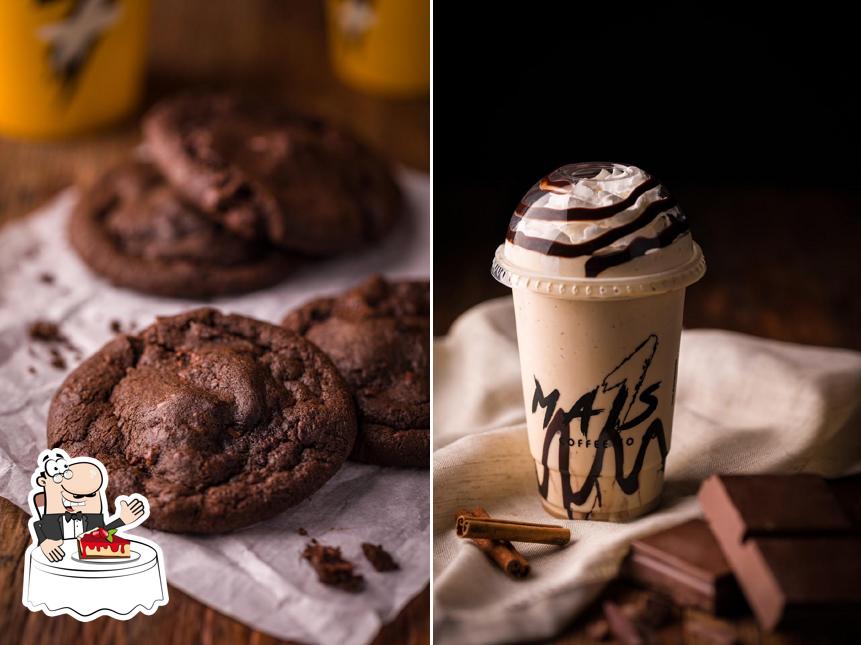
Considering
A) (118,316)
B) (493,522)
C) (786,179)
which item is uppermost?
(493,522)

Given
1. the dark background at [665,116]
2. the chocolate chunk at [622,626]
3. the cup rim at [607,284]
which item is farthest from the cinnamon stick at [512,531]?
the dark background at [665,116]

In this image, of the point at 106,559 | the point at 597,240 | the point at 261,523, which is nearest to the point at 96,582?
the point at 106,559

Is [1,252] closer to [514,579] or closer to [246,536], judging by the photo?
[246,536]

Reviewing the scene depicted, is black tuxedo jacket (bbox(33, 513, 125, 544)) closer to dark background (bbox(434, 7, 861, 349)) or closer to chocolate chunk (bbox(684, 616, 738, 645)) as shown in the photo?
chocolate chunk (bbox(684, 616, 738, 645))

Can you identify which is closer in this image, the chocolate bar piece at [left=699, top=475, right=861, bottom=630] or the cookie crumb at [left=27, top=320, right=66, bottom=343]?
A: the chocolate bar piece at [left=699, top=475, right=861, bottom=630]

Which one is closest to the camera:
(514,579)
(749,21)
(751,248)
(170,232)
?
(514,579)

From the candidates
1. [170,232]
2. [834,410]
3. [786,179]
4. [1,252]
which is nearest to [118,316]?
[170,232]

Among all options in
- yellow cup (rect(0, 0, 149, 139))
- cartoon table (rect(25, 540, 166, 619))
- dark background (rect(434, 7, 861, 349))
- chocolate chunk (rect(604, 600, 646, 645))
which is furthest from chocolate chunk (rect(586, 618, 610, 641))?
yellow cup (rect(0, 0, 149, 139))
